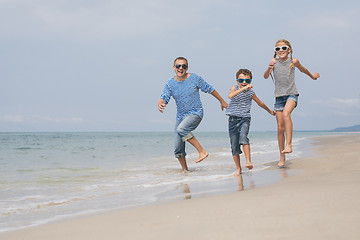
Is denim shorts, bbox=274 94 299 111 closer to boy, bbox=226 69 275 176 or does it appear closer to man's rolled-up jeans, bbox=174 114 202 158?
boy, bbox=226 69 275 176

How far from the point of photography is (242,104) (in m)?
5.57

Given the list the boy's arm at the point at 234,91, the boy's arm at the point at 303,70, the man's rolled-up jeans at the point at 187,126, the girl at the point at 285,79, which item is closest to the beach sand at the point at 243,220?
the boy's arm at the point at 234,91

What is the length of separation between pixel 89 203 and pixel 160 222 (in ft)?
5.72

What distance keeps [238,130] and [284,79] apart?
3.50 ft

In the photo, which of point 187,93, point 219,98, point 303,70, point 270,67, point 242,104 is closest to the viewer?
point 242,104

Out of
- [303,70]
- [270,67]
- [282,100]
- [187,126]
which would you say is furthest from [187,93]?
[303,70]

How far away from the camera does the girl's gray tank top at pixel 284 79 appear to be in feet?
18.5

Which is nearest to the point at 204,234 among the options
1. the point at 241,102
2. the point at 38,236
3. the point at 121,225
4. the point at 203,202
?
the point at 121,225

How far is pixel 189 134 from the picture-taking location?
6141 millimetres

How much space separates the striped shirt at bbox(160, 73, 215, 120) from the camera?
609cm

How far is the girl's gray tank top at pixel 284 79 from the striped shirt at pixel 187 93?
3.85 feet

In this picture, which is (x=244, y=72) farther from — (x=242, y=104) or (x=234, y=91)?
(x=242, y=104)

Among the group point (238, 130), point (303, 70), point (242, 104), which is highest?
point (303, 70)

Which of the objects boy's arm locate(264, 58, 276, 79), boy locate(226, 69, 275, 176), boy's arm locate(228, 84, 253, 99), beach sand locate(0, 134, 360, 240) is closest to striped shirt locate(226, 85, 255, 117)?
boy locate(226, 69, 275, 176)
